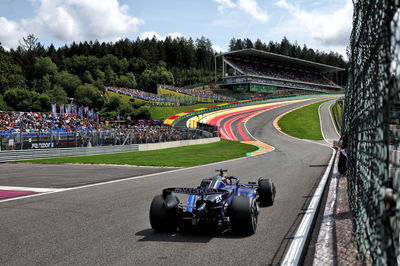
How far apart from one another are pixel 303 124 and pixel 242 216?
183 feet

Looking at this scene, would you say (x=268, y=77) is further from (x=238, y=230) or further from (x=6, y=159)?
(x=238, y=230)

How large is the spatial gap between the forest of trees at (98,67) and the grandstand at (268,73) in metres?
21.2

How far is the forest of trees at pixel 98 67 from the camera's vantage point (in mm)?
74500

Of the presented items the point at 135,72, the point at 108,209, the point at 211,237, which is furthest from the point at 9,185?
the point at 135,72

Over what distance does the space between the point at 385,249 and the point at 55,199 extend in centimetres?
813

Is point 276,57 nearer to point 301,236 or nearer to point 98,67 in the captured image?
point 98,67

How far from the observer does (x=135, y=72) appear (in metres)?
129

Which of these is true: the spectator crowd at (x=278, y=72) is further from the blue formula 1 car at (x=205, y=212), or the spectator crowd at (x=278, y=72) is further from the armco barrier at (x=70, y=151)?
the blue formula 1 car at (x=205, y=212)

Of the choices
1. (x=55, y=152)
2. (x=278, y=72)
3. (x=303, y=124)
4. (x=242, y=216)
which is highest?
(x=278, y=72)

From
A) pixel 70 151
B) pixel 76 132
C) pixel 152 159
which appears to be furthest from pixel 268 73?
pixel 152 159

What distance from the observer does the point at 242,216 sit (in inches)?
228

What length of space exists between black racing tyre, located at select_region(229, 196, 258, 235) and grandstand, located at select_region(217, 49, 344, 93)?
97880 millimetres

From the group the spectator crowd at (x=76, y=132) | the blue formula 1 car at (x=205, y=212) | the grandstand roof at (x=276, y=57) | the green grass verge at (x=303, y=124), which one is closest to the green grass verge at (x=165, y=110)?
the green grass verge at (x=303, y=124)

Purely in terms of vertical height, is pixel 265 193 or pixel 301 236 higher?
pixel 265 193
